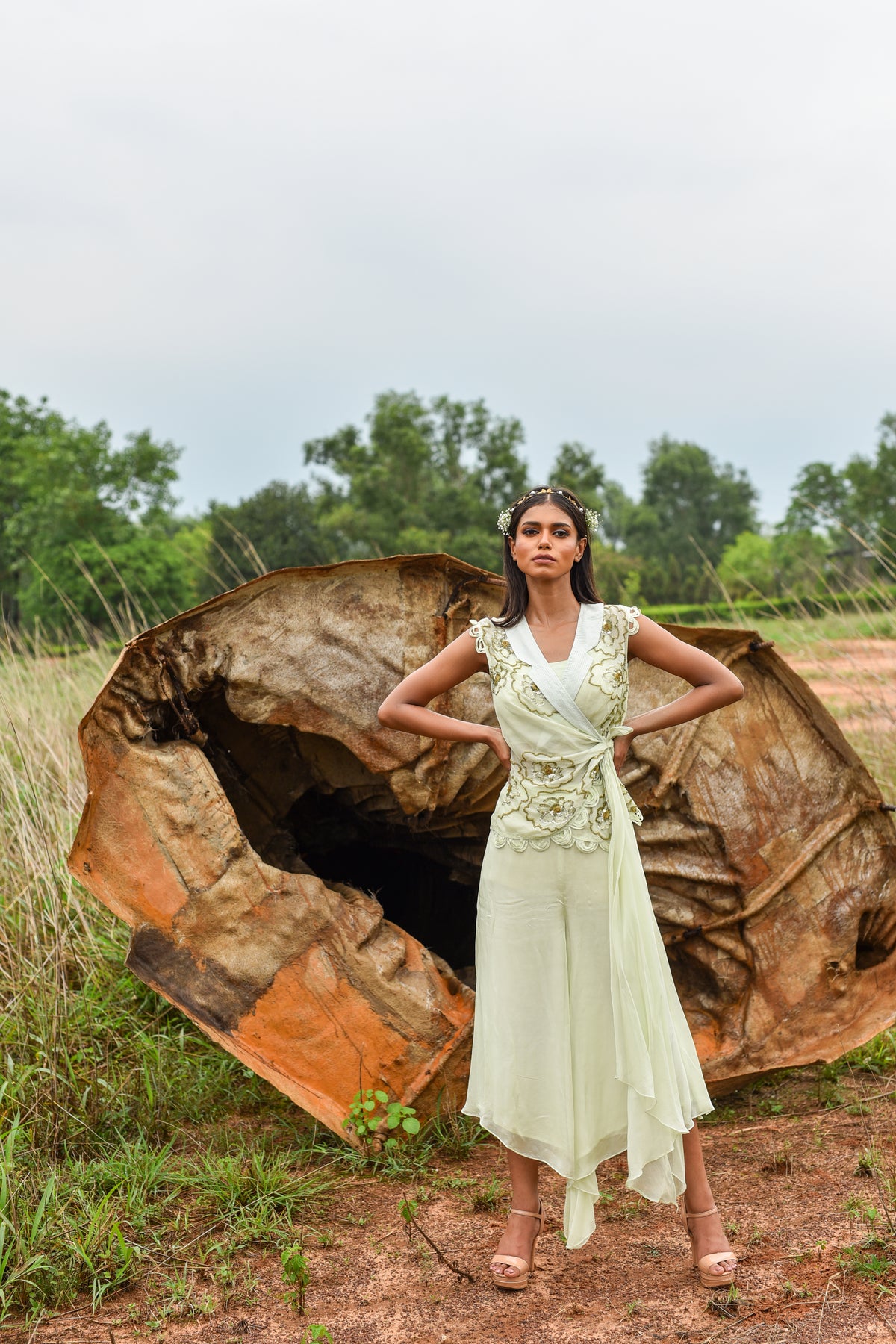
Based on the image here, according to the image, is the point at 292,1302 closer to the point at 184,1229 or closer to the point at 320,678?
the point at 184,1229

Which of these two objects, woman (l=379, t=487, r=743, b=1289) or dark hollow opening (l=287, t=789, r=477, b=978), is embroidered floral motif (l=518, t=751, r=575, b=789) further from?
dark hollow opening (l=287, t=789, r=477, b=978)

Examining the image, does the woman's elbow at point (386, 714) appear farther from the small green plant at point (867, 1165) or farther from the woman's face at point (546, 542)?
the small green plant at point (867, 1165)

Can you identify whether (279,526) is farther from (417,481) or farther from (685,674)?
(685,674)

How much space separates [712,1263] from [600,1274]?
26 cm

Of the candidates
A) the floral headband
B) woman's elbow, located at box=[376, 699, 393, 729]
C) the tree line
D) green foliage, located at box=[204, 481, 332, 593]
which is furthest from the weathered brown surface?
green foliage, located at box=[204, 481, 332, 593]

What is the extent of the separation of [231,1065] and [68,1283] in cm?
109

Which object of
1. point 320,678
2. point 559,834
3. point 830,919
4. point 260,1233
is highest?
point 320,678

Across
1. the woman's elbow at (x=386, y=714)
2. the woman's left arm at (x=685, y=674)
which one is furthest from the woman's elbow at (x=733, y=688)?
the woman's elbow at (x=386, y=714)

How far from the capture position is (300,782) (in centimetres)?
348

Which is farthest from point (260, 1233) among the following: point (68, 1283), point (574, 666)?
point (574, 666)

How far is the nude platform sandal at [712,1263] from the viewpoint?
2.34 metres

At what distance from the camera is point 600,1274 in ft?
8.10

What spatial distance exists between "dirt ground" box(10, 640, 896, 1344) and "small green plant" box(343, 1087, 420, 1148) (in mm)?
181

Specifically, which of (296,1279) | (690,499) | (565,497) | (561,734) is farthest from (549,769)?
(690,499)
